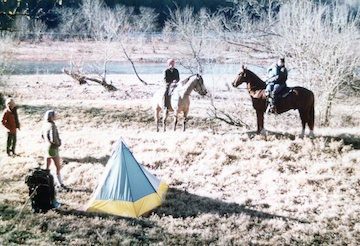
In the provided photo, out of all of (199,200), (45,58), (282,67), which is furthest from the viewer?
(45,58)

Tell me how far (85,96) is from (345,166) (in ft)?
75.2

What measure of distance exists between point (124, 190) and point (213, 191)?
8.87 feet

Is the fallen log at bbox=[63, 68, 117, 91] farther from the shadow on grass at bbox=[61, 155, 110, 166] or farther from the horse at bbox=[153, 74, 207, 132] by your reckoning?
the shadow on grass at bbox=[61, 155, 110, 166]

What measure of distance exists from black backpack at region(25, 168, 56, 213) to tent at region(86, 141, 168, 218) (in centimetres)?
95

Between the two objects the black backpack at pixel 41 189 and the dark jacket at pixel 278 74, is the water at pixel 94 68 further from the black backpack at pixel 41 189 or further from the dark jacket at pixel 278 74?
the black backpack at pixel 41 189

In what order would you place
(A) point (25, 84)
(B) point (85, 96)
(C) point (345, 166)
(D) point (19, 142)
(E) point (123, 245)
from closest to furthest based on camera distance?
(E) point (123, 245) < (C) point (345, 166) < (D) point (19, 142) < (B) point (85, 96) < (A) point (25, 84)

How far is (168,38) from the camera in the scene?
2302 inches

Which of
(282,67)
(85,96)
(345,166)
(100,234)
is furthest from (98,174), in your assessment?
(85,96)

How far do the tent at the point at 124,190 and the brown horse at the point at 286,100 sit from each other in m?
5.17

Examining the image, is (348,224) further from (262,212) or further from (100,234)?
(100,234)

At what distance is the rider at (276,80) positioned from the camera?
1204cm

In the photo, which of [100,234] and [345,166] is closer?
[100,234]

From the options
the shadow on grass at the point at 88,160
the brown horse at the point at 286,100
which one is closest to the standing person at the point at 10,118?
the shadow on grass at the point at 88,160

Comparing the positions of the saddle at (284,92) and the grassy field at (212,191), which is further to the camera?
the saddle at (284,92)
